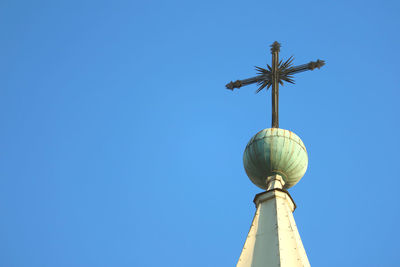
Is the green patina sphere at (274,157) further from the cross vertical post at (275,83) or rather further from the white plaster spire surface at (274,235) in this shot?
the cross vertical post at (275,83)

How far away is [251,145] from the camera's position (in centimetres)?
1927

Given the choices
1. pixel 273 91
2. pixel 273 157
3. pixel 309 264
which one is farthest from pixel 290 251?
pixel 273 91

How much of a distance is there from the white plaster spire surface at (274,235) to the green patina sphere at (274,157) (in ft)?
2.28

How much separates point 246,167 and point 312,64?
5.28 metres

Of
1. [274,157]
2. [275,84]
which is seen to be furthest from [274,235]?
[275,84]

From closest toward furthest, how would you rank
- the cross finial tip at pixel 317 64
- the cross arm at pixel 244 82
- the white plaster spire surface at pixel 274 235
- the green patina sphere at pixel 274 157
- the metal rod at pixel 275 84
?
the white plaster spire surface at pixel 274 235
the green patina sphere at pixel 274 157
the metal rod at pixel 275 84
the cross finial tip at pixel 317 64
the cross arm at pixel 244 82

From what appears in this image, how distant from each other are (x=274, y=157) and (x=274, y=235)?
3.49 metres

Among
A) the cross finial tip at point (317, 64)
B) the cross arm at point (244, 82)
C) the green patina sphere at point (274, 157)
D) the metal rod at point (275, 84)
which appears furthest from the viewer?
the cross arm at point (244, 82)

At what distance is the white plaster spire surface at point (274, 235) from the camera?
15.2 metres

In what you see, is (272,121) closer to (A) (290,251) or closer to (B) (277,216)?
(B) (277,216)

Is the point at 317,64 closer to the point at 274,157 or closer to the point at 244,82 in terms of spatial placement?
the point at 244,82

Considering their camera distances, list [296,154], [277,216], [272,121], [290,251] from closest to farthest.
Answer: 1. [290,251]
2. [277,216]
3. [296,154]
4. [272,121]

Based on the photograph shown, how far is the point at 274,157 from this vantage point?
18.8m

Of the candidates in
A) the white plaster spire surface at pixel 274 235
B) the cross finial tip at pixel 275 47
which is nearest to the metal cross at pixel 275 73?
the cross finial tip at pixel 275 47
